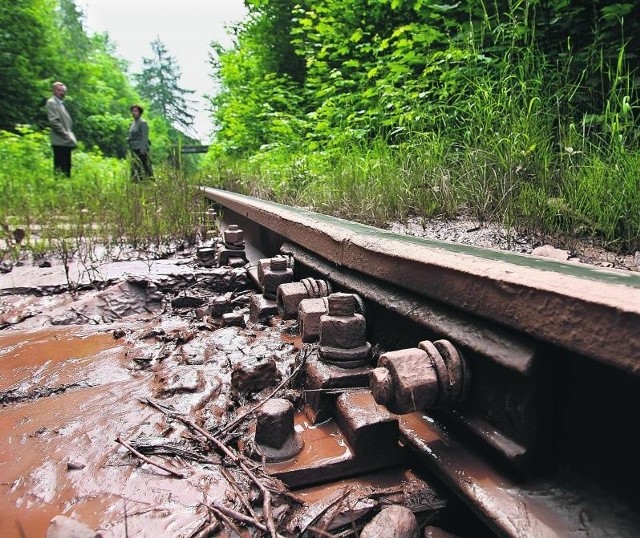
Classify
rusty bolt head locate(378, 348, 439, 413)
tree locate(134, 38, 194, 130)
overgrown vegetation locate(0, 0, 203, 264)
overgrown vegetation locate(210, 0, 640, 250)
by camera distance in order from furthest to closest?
tree locate(134, 38, 194, 130)
overgrown vegetation locate(0, 0, 203, 264)
overgrown vegetation locate(210, 0, 640, 250)
rusty bolt head locate(378, 348, 439, 413)

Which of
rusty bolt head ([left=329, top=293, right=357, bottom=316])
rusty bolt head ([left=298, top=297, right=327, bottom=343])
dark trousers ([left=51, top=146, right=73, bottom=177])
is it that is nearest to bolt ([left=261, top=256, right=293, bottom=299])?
rusty bolt head ([left=298, top=297, right=327, bottom=343])

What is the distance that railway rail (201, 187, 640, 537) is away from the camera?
57 cm

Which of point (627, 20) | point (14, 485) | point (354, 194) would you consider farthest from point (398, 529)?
point (627, 20)

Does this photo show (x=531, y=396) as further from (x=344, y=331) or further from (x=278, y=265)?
(x=278, y=265)

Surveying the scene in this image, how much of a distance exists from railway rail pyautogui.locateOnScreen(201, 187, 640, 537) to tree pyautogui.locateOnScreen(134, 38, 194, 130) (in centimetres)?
5971

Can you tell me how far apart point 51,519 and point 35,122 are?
23512mm

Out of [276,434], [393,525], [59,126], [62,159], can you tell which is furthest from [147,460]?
[62,159]

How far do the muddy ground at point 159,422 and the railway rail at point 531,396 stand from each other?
10 cm

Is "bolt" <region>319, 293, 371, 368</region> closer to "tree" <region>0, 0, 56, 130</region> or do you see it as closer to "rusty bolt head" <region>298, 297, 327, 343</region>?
"rusty bolt head" <region>298, 297, 327, 343</region>

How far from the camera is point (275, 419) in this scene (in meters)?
0.89

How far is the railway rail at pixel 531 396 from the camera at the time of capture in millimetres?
573

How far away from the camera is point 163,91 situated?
180 ft

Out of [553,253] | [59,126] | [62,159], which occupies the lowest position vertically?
[553,253]

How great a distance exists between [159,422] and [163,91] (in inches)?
2462
